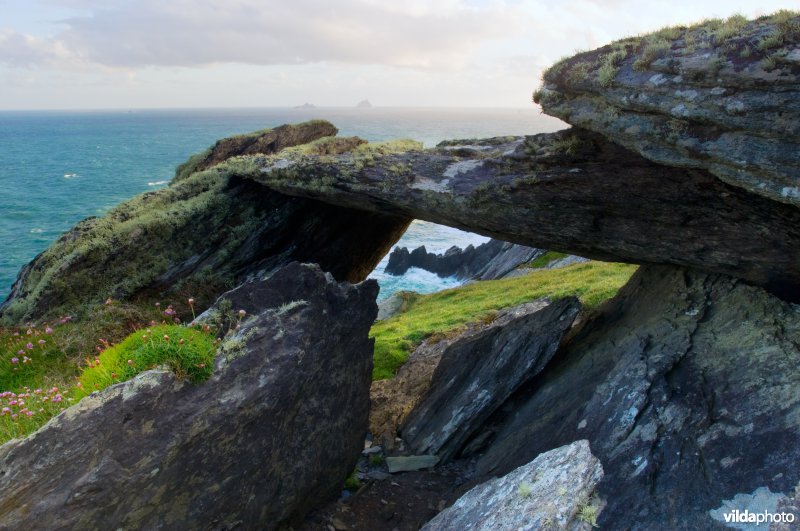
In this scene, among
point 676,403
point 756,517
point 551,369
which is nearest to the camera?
point 756,517

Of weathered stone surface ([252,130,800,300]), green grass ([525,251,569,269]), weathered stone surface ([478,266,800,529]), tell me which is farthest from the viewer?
green grass ([525,251,569,269])

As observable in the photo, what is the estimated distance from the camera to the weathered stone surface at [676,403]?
1016 cm

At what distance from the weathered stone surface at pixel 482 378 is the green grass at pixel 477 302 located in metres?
5.21

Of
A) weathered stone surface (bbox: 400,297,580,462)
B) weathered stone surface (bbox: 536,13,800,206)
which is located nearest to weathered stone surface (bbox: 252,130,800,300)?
weathered stone surface (bbox: 536,13,800,206)

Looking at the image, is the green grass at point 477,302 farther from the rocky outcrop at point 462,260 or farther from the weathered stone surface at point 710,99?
the rocky outcrop at point 462,260

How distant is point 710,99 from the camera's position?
10.6 m

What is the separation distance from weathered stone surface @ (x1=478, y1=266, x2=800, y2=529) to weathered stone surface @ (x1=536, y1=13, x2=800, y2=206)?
3618 millimetres

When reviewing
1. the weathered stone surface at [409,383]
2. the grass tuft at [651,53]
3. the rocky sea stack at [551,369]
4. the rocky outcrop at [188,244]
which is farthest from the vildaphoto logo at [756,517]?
the rocky outcrop at [188,244]

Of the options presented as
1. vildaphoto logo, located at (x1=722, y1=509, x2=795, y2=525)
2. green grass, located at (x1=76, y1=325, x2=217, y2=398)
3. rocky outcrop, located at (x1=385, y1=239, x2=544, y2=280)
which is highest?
green grass, located at (x1=76, y1=325, x2=217, y2=398)

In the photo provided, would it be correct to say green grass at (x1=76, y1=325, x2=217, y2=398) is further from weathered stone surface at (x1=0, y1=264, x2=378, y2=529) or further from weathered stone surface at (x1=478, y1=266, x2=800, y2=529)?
weathered stone surface at (x1=478, y1=266, x2=800, y2=529)

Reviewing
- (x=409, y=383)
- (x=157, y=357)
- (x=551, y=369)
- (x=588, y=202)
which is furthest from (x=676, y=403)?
(x=157, y=357)

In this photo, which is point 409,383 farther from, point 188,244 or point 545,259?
point 545,259

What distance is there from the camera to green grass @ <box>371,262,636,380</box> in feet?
76.3

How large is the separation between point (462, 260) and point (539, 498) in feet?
181
